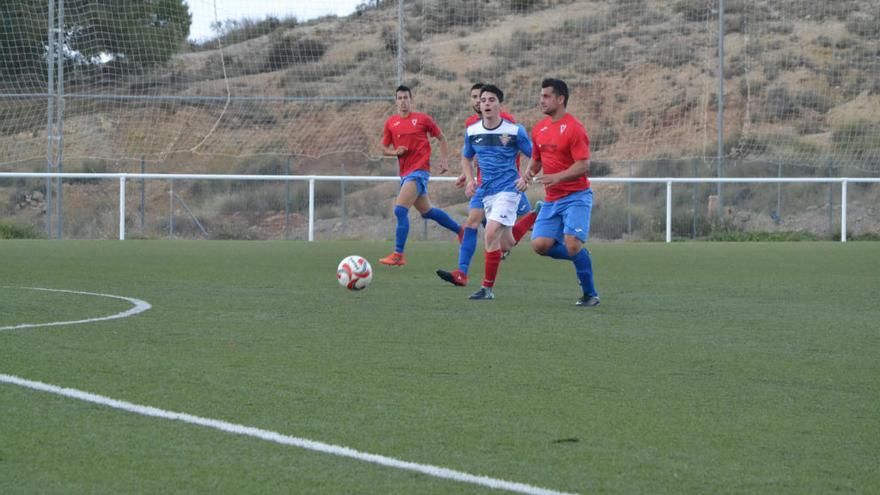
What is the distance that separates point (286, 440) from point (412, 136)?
10720 mm

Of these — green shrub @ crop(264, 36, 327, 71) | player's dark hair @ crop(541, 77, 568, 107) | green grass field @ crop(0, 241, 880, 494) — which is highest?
green shrub @ crop(264, 36, 327, 71)

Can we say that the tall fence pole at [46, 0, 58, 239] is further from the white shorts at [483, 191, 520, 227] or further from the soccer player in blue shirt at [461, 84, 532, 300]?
the white shorts at [483, 191, 520, 227]

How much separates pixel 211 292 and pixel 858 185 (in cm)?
2669

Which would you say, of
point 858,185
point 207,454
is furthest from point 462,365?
point 858,185

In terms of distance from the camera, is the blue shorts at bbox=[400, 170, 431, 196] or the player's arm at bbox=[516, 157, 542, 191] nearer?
the player's arm at bbox=[516, 157, 542, 191]

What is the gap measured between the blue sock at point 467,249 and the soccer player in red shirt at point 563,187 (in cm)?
156

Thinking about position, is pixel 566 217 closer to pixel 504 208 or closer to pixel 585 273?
pixel 585 273

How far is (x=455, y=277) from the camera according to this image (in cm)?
1170

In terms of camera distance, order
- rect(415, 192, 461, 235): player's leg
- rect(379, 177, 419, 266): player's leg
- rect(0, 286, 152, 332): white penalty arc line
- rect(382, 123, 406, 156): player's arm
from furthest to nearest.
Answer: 1. rect(415, 192, 461, 235): player's leg
2. rect(382, 123, 406, 156): player's arm
3. rect(379, 177, 419, 266): player's leg
4. rect(0, 286, 152, 332): white penalty arc line

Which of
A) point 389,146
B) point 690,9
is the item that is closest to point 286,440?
point 389,146

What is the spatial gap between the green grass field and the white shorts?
2.12 feet

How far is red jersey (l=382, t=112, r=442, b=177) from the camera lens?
15039 millimetres

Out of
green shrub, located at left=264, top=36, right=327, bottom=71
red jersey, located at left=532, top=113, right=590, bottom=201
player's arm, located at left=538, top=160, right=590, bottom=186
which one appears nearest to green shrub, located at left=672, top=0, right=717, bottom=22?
green shrub, located at left=264, top=36, right=327, bottom=71

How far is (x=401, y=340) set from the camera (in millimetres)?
7574
